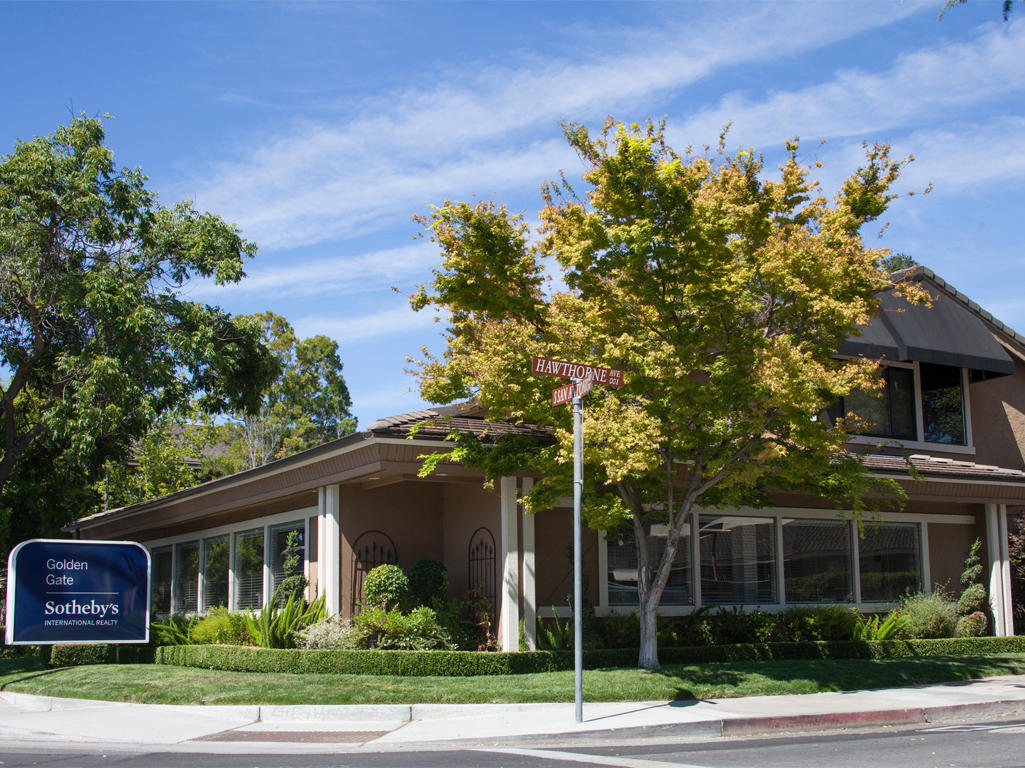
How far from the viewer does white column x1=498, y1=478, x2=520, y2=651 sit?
1495 centimetres

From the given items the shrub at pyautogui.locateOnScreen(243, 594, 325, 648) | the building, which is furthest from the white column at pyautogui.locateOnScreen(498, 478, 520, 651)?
the shrub at pyautogui.locateOnScreen(243, 594, 325, 648)

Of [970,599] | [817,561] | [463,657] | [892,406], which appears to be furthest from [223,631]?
[892,406]

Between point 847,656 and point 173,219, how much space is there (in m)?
17.1

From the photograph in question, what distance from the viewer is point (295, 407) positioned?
158 feet

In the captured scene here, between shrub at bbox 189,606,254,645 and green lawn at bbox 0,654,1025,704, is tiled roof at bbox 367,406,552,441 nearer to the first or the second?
green lawn at bbox 0,654,1025,704

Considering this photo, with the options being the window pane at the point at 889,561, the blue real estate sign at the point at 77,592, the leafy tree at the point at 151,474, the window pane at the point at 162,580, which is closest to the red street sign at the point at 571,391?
the blue real estate sign at the point at 77,592

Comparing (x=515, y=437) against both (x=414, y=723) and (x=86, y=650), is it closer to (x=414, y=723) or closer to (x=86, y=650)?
(x=414, y=723)

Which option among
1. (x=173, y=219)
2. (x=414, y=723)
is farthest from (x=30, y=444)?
(x=414, y=723)

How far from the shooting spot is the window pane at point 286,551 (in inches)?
728

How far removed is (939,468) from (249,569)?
14748 millimetres

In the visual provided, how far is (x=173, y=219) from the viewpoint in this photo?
880 inches

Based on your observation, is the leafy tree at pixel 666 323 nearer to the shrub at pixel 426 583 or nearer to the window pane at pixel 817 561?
the shrub at pixel 426 583

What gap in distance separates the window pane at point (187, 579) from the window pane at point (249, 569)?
297 centimetres

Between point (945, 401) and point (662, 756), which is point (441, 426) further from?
point (945, 401)
